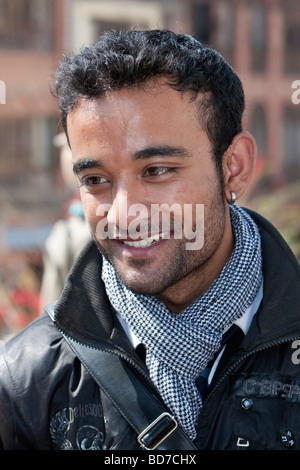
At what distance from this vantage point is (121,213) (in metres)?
1.87

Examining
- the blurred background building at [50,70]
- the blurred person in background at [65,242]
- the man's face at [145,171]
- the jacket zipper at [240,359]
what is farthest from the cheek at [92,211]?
the blurred background building at [50,70]

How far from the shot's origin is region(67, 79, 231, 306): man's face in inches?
73.4

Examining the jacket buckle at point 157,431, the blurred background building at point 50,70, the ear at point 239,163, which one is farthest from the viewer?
the blurred background building at point 50,70

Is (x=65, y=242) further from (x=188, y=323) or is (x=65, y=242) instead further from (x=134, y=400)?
(x=134, y=400)

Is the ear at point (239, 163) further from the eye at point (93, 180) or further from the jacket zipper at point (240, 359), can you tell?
the jacket zipper at point (240, 359)

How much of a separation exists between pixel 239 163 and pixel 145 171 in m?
0.43

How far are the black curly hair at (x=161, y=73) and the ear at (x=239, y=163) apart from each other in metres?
0.04

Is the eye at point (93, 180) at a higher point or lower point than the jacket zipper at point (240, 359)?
higher

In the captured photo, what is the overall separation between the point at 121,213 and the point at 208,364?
564mm

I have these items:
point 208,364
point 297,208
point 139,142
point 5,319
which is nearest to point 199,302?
point 208,364

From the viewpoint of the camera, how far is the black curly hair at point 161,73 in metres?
1.91

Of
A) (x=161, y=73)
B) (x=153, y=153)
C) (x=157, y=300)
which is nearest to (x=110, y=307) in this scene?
(x=157, y=300)

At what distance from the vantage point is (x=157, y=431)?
5.89 feet
